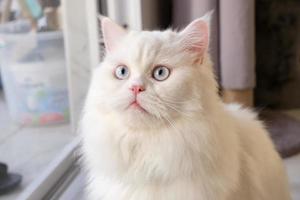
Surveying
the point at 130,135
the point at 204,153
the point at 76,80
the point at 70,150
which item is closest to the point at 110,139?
the point at 130,135

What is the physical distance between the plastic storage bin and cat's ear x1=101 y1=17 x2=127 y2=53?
2.99ft

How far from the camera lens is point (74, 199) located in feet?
4.34

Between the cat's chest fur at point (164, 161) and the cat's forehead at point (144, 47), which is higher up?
the cat's forehead at point (144, 47)

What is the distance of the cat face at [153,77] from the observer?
2.70ft

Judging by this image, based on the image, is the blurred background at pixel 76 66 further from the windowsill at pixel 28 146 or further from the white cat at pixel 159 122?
the white cat at pixel 159 122

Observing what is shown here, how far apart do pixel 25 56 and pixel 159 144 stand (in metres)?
1.09

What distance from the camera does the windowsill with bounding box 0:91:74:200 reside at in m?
1.50

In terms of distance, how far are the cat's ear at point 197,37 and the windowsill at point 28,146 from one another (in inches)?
28.9

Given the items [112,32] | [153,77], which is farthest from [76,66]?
[153,77]

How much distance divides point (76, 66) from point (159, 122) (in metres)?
0.99

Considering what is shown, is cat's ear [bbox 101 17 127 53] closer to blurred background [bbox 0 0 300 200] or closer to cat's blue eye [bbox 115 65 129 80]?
cat's blue eye [bbox 115 65 129 80]

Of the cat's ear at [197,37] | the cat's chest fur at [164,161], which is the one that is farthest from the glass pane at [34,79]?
the cat's ear at [197,37]

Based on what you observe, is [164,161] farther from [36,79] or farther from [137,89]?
[36,79]

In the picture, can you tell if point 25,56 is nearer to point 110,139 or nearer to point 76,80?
point 76,80
